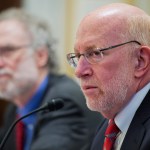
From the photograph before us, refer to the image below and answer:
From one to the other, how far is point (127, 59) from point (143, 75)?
0.23 feet

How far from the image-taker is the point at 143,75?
1250 millimetres

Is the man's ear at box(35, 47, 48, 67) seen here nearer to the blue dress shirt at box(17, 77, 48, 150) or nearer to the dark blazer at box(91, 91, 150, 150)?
the blue dress shirt at box(17, 77, 48, 150)


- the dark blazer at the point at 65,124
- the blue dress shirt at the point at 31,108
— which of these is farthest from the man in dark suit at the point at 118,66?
the blue dress shirt at the point at 31,108

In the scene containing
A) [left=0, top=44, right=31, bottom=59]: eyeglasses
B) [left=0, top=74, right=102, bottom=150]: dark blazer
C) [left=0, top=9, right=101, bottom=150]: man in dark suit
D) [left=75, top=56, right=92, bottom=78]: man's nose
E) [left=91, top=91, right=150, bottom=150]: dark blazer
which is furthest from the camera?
[left=0, top=44, right=31, bottom=59]: eyeglasses

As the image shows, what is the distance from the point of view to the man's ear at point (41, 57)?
92.5 inches

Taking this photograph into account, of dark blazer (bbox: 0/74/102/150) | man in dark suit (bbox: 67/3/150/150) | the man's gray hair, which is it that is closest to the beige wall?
the man's gray hair

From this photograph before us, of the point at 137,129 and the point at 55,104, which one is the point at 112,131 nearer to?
the point at 137,129

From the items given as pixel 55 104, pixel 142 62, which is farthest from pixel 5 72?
pixel 142 62

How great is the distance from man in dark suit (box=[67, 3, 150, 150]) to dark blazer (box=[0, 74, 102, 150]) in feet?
2.20

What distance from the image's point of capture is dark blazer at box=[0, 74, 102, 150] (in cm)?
193

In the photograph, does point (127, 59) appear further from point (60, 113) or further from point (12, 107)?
point (12, 107)

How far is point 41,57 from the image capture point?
237 cm

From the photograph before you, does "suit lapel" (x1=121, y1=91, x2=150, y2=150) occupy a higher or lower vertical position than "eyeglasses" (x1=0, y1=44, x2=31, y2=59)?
higher

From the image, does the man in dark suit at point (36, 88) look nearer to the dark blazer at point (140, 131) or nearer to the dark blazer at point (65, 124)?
the dark blazer at point (65, 124)
